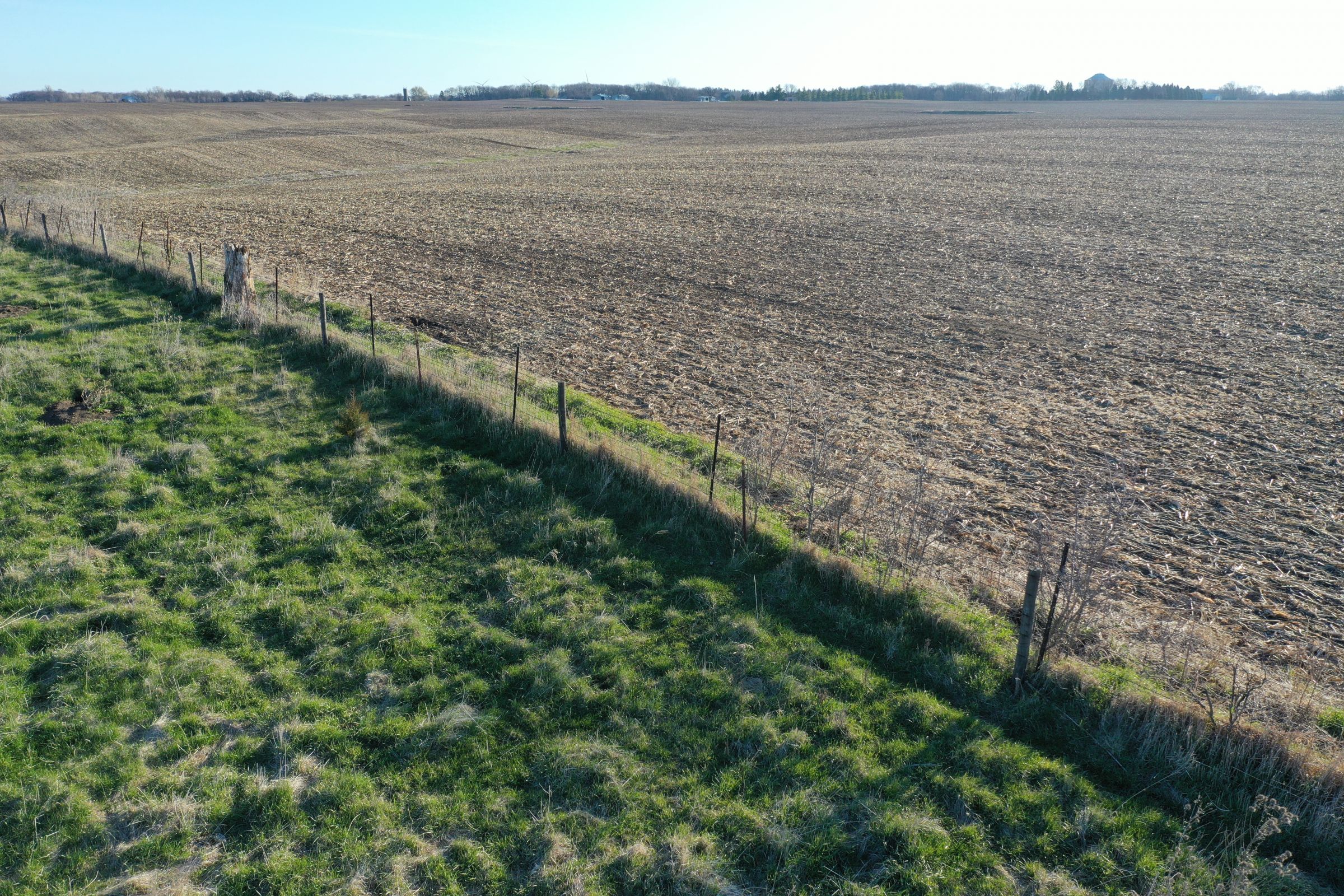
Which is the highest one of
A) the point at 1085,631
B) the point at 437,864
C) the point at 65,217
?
the point at 65,217

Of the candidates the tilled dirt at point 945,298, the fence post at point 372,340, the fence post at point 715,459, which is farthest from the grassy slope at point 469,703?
the fence post at point 372,340

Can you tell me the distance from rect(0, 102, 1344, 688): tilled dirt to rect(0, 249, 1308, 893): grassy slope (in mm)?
3490

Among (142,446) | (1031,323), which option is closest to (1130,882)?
(142,446)

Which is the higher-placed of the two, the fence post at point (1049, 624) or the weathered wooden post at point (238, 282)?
the weathered wooden post at point (238, 282)

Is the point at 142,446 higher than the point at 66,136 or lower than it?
lower

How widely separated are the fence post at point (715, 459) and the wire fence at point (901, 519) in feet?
0.20

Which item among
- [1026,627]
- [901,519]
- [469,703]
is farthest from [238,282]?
[1026,627]

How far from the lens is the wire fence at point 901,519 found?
7.62 meters

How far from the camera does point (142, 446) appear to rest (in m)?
11.7

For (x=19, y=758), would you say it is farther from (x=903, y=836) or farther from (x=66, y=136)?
(x=66, y=136)

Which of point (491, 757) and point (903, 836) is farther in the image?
point (491, 757)

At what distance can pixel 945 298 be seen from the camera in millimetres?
21359

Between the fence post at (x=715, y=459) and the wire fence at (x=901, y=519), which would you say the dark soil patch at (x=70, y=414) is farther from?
the fence post at (x=715, y=459)

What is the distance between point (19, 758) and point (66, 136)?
250 feet
